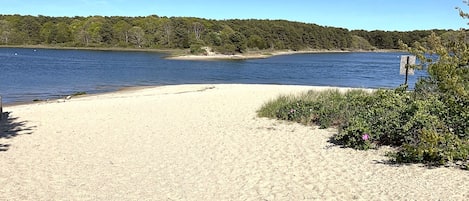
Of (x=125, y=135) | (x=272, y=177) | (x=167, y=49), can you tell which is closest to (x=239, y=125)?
(x=125, y=135)

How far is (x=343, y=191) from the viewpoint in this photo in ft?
20.1

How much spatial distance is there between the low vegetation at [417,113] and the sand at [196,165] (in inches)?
14.5

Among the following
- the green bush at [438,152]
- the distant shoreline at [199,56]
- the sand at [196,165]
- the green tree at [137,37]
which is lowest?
the distant shoreline at [199,56]

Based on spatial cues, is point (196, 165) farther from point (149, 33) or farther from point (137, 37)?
point (149, 33)

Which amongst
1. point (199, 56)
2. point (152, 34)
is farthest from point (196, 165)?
point (152, 34)

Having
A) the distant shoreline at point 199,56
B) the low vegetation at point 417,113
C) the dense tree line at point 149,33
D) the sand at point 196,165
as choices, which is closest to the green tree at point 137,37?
the dense tree line at point 149,33

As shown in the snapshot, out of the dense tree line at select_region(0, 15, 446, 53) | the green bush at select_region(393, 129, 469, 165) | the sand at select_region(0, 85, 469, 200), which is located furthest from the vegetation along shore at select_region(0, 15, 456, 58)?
the green bush at select_region(393, 129, 469, 165)

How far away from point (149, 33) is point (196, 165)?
135653 mm

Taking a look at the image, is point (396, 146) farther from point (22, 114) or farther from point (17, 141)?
point (22, 114)

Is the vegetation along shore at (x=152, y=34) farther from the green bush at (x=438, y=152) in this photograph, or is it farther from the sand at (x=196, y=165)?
the green bush at (x=438, y=152)

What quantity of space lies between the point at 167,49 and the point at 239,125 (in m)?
112

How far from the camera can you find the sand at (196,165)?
20.3 ft

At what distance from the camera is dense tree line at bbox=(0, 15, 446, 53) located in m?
124

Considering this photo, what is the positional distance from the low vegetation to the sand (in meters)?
0.37
